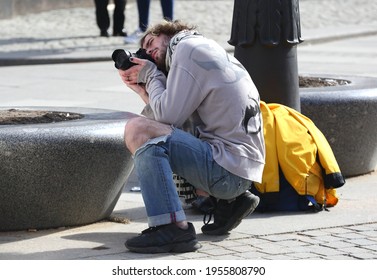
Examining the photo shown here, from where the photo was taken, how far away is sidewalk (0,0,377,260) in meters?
5.26

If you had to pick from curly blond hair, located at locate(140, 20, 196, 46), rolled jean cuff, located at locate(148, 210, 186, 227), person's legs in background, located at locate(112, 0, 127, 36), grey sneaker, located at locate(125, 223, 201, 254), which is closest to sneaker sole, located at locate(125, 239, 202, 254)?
grey sneaker, located at locate(125, 223, 201, 254)

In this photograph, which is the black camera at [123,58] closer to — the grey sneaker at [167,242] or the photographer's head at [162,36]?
the photographer's head at [162,36]

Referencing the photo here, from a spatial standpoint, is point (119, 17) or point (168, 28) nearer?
point (168, 28)

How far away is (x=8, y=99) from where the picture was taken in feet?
33.9

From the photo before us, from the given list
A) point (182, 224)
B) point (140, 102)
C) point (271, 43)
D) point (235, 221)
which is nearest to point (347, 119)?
point (271, 43)

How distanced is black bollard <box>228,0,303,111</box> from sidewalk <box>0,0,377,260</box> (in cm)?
72

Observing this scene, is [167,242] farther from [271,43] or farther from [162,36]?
[271,43]

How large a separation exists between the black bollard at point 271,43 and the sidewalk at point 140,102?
724 mm

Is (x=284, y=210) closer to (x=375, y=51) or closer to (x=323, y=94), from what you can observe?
(x=323, y=94)

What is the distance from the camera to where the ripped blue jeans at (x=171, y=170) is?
514 cm

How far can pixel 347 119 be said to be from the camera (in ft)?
23.0

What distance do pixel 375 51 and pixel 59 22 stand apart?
5.44 metres

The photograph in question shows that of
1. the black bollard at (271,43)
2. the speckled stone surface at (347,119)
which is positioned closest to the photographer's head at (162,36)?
the black bollard at (271,43)

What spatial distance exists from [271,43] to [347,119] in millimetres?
832
